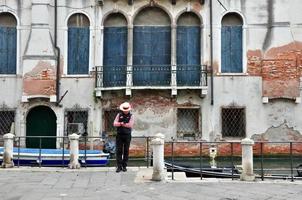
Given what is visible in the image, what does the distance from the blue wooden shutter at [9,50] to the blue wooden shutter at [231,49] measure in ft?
29.6

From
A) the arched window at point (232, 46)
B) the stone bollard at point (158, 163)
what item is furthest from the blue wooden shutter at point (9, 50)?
the stone bollard at point (158, 163)

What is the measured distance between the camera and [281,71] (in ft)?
66.4

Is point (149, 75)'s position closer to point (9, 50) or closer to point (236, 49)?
point (236, 49)

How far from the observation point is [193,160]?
1969 cm

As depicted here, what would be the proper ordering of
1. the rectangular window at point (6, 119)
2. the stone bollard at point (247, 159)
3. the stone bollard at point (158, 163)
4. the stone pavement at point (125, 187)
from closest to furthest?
the stone pavement at point (125, 187) < the stone bollard at point (158, 163) < the stone bollard at point (247, 159) < the rectangular window at point (6, 119)

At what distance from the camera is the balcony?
66.3ft

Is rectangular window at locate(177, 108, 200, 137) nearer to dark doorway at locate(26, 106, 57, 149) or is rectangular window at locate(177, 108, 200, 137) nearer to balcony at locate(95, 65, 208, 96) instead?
balcony at locate(95, 65, 208, 96)

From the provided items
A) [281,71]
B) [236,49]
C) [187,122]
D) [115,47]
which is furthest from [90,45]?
[281,71]

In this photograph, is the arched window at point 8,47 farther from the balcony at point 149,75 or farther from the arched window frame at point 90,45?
the balcony at point 149,75

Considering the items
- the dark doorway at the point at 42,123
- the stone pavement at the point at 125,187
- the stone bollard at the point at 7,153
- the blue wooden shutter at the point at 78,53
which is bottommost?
the stone pavement at the point at 125,187

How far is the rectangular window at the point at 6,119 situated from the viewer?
20.6 metres

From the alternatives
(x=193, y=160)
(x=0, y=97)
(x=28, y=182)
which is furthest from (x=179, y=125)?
(x=28, y=182)

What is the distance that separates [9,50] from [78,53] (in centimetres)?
304

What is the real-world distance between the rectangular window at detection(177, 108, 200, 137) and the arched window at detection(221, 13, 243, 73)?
226 cm
